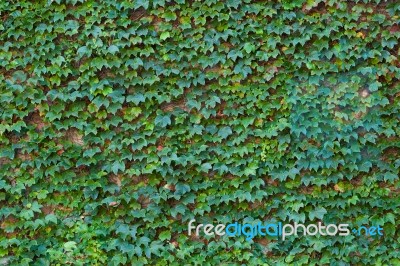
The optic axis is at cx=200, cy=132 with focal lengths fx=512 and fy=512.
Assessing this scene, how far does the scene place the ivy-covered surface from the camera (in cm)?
415

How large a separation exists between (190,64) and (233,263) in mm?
1663

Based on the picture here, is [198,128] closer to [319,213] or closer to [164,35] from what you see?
[164,35]

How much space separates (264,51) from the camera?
4203 mm

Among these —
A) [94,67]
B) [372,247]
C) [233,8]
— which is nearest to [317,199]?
[372,247]

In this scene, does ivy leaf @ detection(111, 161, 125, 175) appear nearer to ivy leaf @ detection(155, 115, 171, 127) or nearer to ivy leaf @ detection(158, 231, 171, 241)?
ivy leaf @ detection(155, 115, 171, 127)

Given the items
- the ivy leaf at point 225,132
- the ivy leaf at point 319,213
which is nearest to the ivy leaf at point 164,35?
the ivy leaf at point 225,132

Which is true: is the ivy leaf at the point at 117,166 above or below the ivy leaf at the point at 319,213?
above

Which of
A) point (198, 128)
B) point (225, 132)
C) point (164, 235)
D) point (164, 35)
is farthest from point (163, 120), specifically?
point (164, 235)

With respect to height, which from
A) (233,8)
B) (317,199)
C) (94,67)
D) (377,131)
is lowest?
(317,199)

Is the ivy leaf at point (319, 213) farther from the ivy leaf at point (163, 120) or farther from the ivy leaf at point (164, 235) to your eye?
the ivy leaf at point (163, 120)

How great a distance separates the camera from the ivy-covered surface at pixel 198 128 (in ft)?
13.6

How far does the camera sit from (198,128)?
4191mm

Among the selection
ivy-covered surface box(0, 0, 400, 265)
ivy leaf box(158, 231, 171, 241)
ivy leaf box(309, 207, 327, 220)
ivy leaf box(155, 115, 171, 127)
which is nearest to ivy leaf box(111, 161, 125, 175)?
ivy-covered surface box(0, 0, 400, 265)

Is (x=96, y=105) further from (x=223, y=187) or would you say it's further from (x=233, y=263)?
(x=233, y=263)
